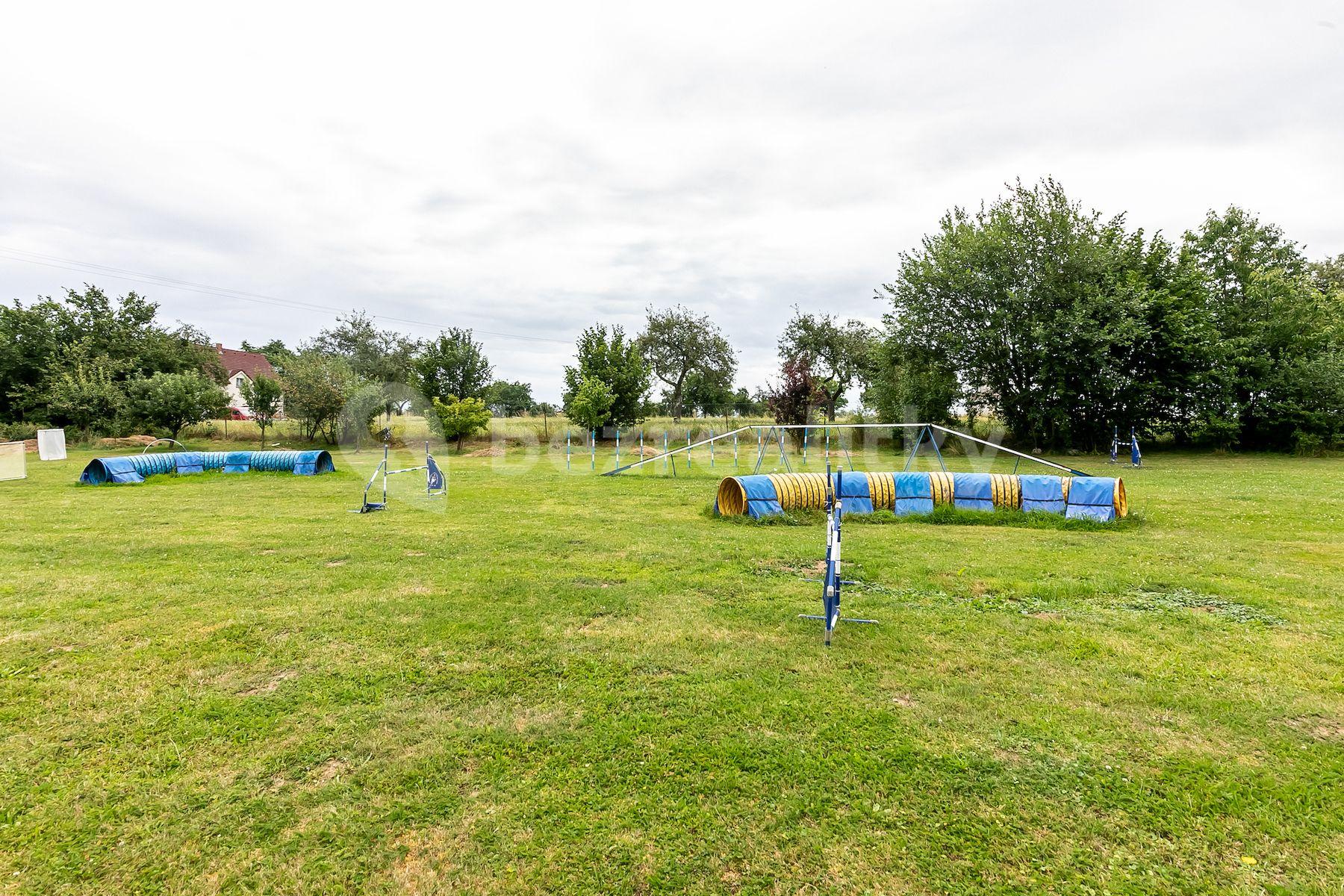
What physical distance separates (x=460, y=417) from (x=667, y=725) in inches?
1126

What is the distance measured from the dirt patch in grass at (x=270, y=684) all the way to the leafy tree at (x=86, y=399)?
34.2 meters

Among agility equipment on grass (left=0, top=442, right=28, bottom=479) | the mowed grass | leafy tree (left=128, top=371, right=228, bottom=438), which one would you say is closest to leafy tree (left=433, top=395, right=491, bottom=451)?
leafy tree (left=128, top=371, right=228, bottom=438)

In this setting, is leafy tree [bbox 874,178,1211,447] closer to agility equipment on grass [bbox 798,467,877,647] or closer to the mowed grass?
the mowed grass

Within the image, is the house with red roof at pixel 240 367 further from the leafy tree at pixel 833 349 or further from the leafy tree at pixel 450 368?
the leafy tree at pixel 833 349

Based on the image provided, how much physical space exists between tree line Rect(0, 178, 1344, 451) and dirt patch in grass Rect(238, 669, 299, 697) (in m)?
25.3

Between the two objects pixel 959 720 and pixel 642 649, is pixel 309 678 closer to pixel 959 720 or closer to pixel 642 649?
pixel 642 649

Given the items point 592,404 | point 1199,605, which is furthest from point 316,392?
point 1199,605

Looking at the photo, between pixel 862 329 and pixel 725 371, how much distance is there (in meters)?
10.9

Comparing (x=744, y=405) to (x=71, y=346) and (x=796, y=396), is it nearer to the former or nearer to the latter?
(x=796, y=396)

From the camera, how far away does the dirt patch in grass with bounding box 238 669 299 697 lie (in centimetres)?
407

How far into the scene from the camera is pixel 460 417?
3002cm

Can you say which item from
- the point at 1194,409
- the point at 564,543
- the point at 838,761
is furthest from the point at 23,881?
the point at 1194,409

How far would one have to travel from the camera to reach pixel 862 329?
42.5 metres

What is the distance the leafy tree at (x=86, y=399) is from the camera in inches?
1120
